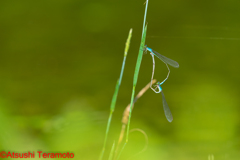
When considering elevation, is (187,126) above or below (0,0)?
below

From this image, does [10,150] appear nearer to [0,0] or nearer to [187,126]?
[0,0]

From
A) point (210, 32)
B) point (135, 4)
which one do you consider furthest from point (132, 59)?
point (210, 32)

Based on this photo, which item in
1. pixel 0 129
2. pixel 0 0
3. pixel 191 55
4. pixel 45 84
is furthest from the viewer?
pixel 191 55

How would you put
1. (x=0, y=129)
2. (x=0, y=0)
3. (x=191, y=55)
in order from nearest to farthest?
(x=0, y=129) → (x=0, y=0) → (x=191, y=55)

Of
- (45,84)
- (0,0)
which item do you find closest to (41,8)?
(0,0)

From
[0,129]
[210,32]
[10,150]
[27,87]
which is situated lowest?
[10,150]

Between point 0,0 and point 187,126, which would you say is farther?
point 187,126

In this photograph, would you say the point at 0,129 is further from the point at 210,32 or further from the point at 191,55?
the point at 210,32
